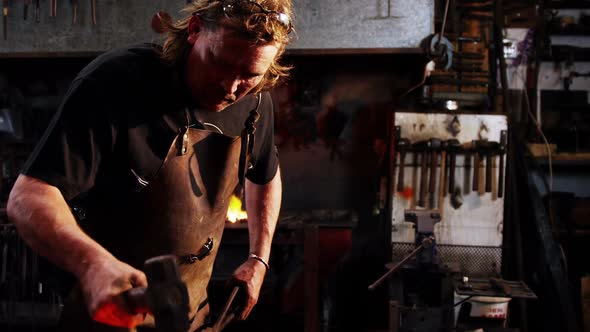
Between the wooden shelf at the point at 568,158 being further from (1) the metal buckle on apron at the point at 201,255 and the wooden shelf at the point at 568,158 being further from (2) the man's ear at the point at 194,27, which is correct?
(2) the man's ear at the point at 194,27

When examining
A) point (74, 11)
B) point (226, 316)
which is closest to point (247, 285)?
point (226, 316)

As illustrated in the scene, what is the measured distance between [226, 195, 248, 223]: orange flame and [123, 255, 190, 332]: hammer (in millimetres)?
2967

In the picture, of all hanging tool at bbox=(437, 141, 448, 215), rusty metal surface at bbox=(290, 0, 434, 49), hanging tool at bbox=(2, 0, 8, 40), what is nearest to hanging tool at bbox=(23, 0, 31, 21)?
hanging tool at bbox=(2, 0, 8, 40)

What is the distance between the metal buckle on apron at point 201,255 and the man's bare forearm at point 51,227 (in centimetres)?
56

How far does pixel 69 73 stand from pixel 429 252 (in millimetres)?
3685

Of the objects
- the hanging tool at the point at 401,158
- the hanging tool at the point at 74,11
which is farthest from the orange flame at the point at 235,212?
the hanging tool at the point at 74,11

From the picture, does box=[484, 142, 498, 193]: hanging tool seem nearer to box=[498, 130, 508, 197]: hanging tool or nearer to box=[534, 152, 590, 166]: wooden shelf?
box=[498, 130, 508, 197]: hanging tool

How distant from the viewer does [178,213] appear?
1.78 metres

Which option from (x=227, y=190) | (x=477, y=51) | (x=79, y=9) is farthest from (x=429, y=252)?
(x=79, y=9)

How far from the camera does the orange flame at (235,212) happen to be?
4184 millimetres

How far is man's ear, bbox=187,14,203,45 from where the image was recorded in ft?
5.77

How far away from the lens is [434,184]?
172 inches

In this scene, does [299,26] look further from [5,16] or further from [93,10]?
[5,16]

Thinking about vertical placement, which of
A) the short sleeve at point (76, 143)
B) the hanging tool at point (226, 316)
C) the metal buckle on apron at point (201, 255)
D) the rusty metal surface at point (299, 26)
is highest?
the rusty metal surface at point (299, 26)
